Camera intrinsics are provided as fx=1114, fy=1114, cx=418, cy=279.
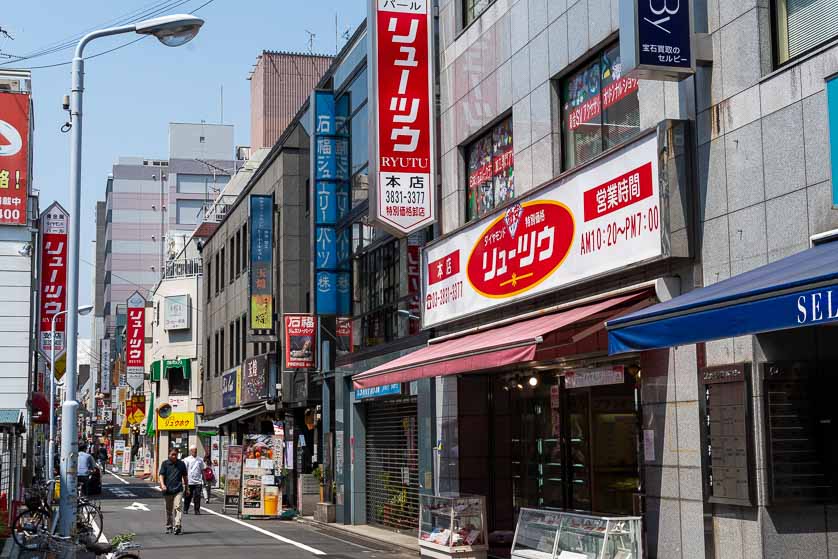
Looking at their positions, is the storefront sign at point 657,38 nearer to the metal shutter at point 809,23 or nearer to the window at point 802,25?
the window at point 802,25

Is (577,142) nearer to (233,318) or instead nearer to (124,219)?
(233,318)

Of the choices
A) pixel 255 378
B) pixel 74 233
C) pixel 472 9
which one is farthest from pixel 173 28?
pixel 255 378

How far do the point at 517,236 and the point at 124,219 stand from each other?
380 feet

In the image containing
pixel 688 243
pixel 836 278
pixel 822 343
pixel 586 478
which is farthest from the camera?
pixel 586 478

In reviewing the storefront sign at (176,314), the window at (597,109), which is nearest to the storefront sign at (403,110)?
the window at (597,109)

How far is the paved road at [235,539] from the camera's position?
2048 cm

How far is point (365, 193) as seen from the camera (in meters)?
26.6

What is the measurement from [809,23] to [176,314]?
59504 mm

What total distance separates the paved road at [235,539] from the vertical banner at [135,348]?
47.3m

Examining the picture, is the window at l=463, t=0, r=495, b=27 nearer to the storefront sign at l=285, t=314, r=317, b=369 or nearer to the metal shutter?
the metal shutter

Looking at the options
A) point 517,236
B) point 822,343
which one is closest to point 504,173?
point 517,236

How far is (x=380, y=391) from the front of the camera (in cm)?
2420

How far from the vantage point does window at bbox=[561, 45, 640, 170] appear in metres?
14.6

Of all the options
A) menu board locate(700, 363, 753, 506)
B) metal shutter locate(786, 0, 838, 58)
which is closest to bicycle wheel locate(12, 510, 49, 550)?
menu board locate(700, 363, 753, 506)
